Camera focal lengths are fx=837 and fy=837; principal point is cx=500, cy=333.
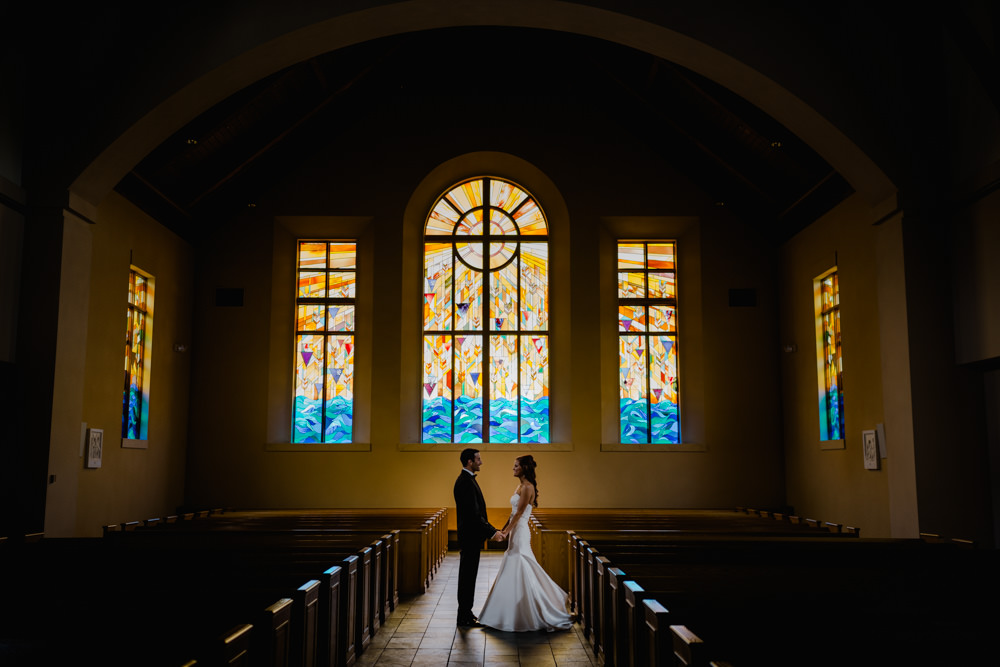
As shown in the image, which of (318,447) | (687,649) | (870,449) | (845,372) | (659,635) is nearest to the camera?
(687,649)

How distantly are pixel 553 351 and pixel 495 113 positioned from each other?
10.9 feet

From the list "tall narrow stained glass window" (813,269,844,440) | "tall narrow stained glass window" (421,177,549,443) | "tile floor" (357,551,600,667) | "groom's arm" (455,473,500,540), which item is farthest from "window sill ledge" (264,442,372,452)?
"tall narrow stained glass window" (813,269,844,440)

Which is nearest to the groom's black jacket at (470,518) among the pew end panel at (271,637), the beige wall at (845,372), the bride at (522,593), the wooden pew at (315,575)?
the bride at (522,593)

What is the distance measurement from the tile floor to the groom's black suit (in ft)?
0.76

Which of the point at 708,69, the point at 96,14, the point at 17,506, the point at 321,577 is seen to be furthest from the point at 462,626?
the point at 96,14

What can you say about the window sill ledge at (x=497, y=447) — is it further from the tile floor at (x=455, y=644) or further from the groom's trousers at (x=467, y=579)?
the groom's trousers at (x=467, y=579)

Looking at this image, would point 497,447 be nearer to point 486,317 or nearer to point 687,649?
point 486,317

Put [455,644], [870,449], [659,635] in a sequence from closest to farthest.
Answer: [659,635]
[455,644]
[870,449]

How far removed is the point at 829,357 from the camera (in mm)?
9641

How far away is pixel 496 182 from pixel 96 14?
18.6 feet

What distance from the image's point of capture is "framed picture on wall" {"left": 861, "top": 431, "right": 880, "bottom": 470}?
823 cm

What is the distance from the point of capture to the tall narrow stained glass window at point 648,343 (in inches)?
442

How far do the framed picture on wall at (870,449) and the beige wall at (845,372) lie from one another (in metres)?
0.08

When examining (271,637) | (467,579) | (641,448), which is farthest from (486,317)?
(271,637)
